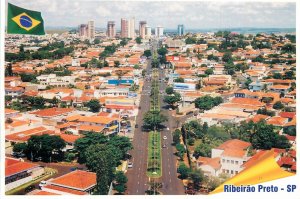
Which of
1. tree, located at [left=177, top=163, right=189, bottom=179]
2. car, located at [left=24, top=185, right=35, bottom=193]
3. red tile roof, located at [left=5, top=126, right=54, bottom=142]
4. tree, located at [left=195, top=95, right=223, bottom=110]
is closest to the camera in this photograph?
car, located at [left=24, top=185, right=35, bottom=193]

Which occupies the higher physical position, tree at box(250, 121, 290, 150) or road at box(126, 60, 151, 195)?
tree at box(250, 121, 290, 150)

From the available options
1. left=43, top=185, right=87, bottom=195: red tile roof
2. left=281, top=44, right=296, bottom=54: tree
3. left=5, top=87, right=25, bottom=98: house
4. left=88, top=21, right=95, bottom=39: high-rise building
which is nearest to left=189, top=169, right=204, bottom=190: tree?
left=43, top=185, right=87, bottom=195: red tile roof

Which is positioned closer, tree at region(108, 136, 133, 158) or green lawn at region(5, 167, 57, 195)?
green lawn at region(5, 167, 57, 195)

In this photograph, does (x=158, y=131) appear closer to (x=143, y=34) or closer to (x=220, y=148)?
(x=220, y=148)

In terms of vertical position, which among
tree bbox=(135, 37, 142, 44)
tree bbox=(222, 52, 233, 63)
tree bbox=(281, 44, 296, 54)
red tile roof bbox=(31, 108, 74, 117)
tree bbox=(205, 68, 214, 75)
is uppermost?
tree bbox=(135, 37, 142, 44)

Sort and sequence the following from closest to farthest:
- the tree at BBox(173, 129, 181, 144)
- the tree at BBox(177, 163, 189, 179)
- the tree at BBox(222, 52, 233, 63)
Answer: the tree at BBox(177, 163, 189, 179)
the tree at BBox(173, 129, 181, 144)
the tree at BBox(222, 52, 233, 63)

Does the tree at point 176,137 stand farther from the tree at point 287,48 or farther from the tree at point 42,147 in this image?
the tree at point 287,48

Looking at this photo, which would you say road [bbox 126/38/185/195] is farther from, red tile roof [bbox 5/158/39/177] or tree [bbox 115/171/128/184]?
red tile roof [bbox 5/158/39/177]

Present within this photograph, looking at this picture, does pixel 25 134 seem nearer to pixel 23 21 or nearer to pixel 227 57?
pixel 23 21

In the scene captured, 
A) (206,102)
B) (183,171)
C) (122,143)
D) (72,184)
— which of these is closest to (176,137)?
(122,143)
